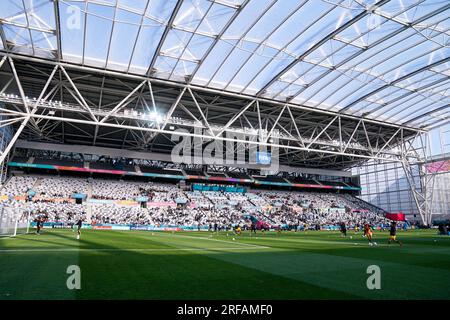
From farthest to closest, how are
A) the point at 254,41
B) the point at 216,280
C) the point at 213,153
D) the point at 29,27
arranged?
the point at 213,153, the point at 254,41, the point at 29,27, the point at 216,280

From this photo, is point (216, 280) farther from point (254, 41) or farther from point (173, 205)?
point (173, 205)

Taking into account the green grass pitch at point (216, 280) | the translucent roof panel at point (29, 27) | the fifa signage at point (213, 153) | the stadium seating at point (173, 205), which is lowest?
the green grass pitch at point (216, 280)

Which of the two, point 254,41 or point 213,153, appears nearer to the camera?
point 254,41

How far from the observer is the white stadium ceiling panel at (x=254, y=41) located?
2061cm

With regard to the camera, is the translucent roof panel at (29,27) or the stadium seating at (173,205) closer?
the translucent roof panel at (29,27)

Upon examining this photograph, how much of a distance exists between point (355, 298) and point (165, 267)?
16.5 feet

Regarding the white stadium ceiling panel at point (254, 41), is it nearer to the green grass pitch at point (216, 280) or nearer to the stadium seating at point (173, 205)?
the green grass pitch at point (216, 280)

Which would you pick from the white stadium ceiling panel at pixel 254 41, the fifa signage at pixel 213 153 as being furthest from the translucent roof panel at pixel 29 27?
the fifa signage at pixel 213 153

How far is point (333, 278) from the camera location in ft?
23.3

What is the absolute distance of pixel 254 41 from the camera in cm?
2394

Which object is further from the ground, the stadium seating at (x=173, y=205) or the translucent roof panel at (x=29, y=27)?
the translucent roof panel at (x=29, y=27)

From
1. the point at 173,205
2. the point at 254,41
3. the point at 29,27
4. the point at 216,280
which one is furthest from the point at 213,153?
the point at 216,280

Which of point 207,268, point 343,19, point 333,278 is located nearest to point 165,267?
point 207,268

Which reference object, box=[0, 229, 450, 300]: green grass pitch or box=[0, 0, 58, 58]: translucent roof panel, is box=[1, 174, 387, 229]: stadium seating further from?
box=[0, 229, 450, 300]: green grass pitch
